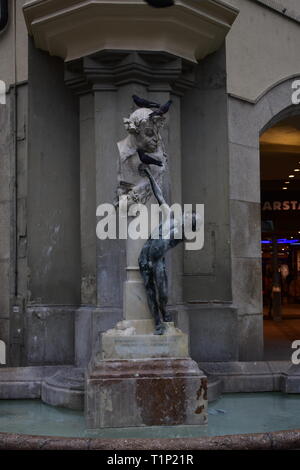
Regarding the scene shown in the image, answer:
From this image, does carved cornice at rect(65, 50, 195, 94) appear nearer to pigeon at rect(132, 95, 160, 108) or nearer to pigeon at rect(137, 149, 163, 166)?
pigeon at rect(132, 95, 160, 108)

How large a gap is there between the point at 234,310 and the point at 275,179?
1076cm

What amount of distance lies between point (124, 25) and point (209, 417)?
17.2 ft

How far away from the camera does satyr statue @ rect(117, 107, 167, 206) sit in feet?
20.4

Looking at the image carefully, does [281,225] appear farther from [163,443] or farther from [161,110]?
[163,443]

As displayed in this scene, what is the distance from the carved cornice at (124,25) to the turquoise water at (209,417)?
16.0 feet

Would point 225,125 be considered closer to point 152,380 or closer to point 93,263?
point 93,263

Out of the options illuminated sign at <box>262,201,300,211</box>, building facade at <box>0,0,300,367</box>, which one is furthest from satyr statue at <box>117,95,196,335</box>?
illuminated sign at <box>262,201,300,211</box>

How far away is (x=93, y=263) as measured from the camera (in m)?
8.84

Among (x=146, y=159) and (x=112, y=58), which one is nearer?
(x=146, y=159)

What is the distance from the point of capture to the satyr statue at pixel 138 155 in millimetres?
6230

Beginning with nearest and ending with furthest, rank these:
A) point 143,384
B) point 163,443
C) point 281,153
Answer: point 163,443, point 143,384, point 281,153

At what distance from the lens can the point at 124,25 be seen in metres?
8.21

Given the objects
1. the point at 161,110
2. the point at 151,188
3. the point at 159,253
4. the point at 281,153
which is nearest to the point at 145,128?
the point at 161,110

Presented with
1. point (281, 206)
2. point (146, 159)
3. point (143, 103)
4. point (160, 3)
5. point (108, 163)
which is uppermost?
point (160, 3)
